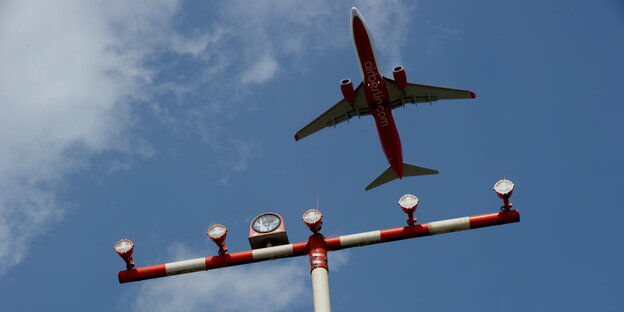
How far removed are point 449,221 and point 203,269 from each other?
18.7 feet

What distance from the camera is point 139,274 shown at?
16.3m

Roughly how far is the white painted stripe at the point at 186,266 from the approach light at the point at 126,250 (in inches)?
36.9

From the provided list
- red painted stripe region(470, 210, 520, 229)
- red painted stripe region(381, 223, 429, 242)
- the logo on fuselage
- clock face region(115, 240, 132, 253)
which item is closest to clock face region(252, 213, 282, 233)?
red painted stripe region(381, 223, 429, 242)

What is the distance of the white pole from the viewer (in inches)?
569

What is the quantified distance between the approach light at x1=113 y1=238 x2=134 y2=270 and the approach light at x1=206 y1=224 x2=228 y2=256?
1837 mm

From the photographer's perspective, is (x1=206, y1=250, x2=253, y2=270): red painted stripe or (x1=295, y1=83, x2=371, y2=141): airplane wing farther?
(x1=295, y1=83, x2=371, y2=141): airplane wing

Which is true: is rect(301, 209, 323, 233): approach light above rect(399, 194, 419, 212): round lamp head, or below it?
below

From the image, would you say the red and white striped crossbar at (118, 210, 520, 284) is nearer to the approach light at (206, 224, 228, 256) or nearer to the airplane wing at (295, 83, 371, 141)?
the approach light at (206, 224, 228, 256)

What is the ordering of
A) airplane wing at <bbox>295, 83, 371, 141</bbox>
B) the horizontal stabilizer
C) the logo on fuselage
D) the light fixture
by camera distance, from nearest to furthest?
the light fixture
the logo on fuselage
airplane wing at <bbox>295, 83, 371, 141</bbox>
the horizontal stabilizer

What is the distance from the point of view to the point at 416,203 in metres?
16.3

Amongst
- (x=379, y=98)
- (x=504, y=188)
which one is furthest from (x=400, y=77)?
(x=504, y=188)

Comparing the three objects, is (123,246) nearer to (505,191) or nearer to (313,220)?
(313,220)

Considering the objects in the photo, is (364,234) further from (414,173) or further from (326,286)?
(414,173)

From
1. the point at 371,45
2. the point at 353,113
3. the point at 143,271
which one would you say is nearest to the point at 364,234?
the point at 143,271
